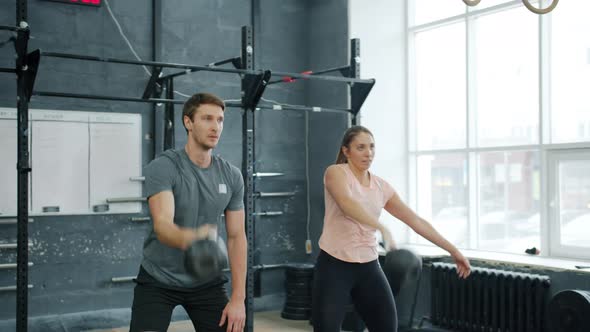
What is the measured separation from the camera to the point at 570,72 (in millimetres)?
5223

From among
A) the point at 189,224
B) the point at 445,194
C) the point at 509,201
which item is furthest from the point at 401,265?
the point at 445,194

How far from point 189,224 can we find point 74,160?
3055 millimetres

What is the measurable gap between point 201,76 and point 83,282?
204 centimetres

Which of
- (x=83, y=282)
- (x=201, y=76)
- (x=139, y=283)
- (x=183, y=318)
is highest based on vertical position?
(x=201, y=76)

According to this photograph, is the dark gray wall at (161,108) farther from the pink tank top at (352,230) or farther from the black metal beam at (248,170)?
the pink tank top at (352,230)

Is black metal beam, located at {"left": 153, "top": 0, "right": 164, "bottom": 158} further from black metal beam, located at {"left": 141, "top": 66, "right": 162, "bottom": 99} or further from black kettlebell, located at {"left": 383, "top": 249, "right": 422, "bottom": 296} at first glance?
black kettlebell, located at {"left": 383, "top": 249, "right": 422, "bottom": 296}

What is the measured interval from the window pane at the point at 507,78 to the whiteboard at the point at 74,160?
9.52ft

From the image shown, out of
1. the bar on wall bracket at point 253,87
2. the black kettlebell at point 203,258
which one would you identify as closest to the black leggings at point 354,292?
the black kettlebell at point 203,258

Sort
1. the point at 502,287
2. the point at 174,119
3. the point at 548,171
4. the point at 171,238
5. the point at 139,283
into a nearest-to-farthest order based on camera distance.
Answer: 1. the point at 171,238
2. the point at 139,283
3. the point at 502,287
4. the point at 548,171
5. the point at 174,119

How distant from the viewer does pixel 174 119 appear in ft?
20.2

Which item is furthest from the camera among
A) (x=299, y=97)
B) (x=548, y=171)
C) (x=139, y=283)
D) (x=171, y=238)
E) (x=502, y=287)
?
(x=299, y=97)

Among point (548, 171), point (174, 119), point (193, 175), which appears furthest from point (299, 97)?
point (193, 175)

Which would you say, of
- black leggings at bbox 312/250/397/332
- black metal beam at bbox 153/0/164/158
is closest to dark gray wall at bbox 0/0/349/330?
black metal beam at bbox 153/0/164/158

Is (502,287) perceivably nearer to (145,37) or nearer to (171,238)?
(171,238)
